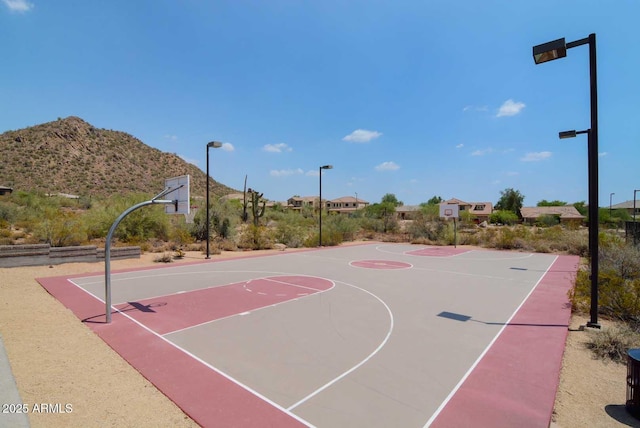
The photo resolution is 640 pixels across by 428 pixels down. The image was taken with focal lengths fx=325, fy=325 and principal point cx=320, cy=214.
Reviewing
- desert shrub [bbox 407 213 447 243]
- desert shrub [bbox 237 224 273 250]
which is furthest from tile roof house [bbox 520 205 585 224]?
desert shrub [bbox 237 224 273 250]

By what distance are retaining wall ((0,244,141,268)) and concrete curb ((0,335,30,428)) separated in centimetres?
1017

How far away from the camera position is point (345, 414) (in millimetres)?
3574

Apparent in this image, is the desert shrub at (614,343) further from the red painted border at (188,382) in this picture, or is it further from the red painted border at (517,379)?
the red painted border at (188,382)

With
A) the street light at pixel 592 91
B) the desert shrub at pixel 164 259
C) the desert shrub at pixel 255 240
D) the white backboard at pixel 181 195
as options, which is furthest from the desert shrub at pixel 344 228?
the street light at pixel 592 91

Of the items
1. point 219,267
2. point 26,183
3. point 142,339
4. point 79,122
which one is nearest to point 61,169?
point 26,183

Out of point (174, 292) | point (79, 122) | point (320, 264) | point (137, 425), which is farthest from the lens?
point (79, 122)

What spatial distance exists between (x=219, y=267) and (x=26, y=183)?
141ft

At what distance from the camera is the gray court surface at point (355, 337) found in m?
3.90

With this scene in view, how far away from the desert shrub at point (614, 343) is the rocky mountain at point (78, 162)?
5142cm

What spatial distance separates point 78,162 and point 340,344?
5782 cm

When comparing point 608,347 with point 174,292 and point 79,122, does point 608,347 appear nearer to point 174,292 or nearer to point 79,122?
point 174,292

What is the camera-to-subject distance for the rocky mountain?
4328cm

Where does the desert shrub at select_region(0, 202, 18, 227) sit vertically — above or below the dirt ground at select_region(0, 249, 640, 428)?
above

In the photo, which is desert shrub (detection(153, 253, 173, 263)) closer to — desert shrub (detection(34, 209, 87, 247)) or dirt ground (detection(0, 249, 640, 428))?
desert shrub (detection(34, 209, 87, 247))
